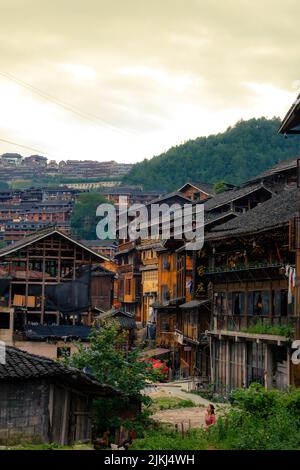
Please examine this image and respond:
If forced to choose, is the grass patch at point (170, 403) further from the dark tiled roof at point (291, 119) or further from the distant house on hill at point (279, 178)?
the distant house on hill at point (279, 178)

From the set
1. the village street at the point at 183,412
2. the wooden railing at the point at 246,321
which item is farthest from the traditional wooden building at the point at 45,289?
the wooden railing at the point at 246,321

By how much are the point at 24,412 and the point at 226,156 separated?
103109 millimetres

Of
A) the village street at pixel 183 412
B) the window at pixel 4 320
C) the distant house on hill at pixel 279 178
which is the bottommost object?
the village street at pixel 183 412

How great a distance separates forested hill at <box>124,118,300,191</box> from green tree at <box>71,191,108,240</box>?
1279 centimetres

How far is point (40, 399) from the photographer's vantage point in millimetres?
20547

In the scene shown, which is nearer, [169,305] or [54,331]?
[54,331]

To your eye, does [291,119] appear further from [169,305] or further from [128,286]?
[128,286]

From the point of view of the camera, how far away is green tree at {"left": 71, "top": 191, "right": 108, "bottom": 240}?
393ft

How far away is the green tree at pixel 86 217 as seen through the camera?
393ft

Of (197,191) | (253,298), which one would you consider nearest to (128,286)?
(197,191)

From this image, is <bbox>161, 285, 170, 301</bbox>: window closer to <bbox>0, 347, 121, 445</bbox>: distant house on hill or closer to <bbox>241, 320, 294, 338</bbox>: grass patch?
<bbox>241, 320, 294, 338</bbox>: grass patch

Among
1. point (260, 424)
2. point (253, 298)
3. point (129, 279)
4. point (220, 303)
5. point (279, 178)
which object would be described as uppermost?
point (279, 178)

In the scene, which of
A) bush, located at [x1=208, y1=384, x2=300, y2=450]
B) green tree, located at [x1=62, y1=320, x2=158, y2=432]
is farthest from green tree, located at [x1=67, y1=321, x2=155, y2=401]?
bush, located at [x1=208, y1=384, x2=300, y2=450]
